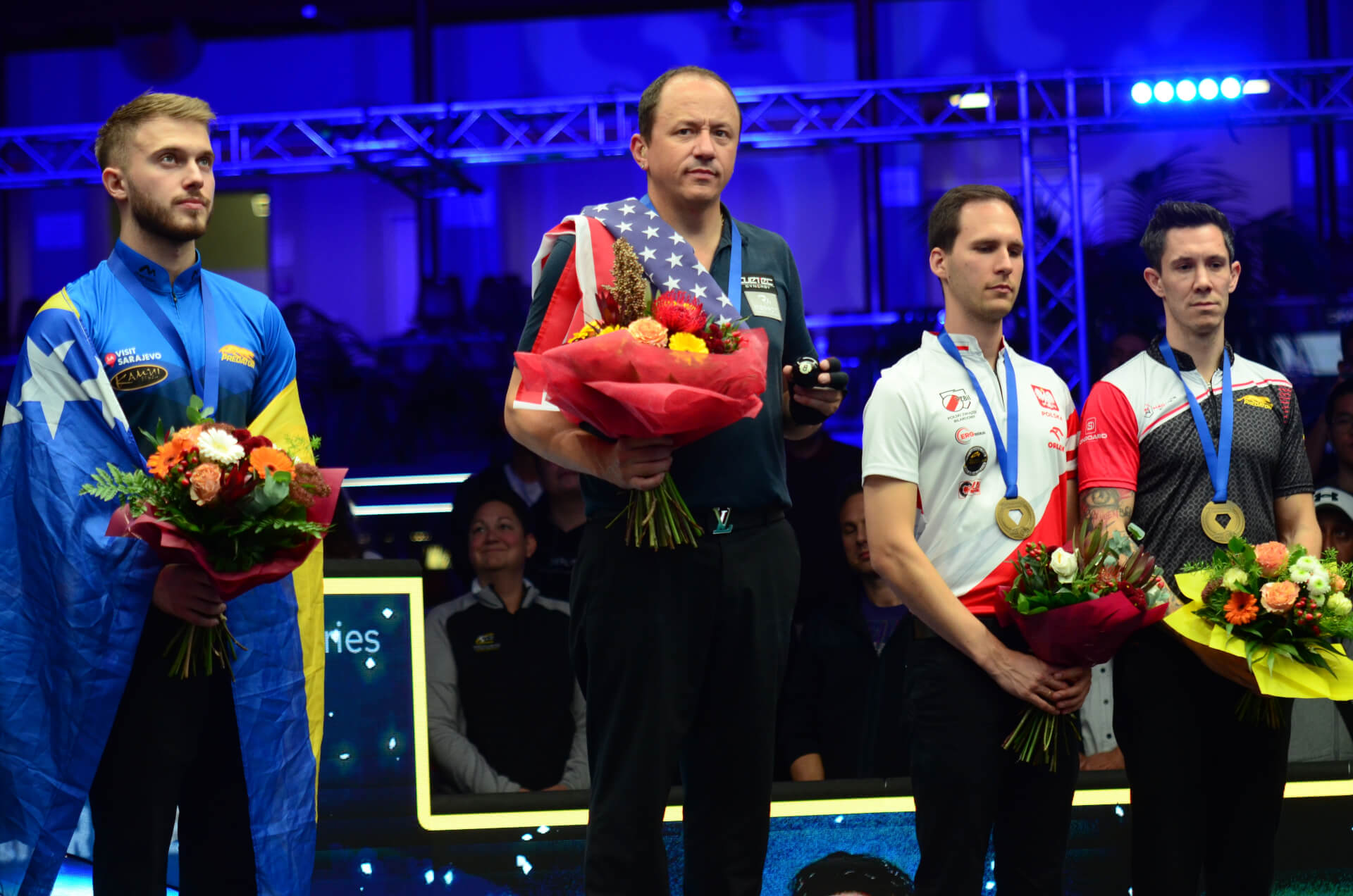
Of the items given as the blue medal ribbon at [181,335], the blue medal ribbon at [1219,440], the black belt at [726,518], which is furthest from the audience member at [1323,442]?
the blue medal ribbon at [181,335]

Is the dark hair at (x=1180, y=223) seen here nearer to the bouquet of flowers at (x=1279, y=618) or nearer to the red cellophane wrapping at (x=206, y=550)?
the bouquet of flowers at (x=1279, y=618)

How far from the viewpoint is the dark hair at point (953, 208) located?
8.64ft

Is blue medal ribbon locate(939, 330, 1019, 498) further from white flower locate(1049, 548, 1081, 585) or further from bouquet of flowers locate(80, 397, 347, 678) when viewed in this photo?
bouquet of flowers locate(80, 397, 347, 678)

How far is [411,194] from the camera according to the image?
641cm

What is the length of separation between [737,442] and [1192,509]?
1028mm

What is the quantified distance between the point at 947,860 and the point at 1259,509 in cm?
97

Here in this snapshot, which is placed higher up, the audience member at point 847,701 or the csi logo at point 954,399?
the csi logo at point 954,399

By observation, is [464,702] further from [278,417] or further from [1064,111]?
[1064,111]

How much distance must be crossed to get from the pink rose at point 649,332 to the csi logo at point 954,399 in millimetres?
756

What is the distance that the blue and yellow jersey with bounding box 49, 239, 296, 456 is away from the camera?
2.38 meters

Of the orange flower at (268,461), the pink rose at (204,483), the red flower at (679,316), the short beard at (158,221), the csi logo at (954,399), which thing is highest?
the short beard at (158,221)

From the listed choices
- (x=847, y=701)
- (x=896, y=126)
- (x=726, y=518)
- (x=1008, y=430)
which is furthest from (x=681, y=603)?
(x=896, y=126)

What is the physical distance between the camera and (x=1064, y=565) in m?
2.32

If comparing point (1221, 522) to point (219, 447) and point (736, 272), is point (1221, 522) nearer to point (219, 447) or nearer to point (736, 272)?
point (736, 272)
